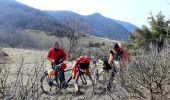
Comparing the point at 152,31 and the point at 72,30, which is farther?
the point at 72,30

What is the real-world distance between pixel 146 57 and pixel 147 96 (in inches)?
36.0

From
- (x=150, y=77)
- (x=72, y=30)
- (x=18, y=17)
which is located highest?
(x=150, y=77)

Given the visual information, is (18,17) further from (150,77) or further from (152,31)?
(150,77)

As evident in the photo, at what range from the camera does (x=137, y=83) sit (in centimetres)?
1057

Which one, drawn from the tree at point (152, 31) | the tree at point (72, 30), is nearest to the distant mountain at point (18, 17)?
the tree at point (72, 30)

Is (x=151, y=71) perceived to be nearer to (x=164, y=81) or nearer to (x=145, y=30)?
(x=164, y=81)

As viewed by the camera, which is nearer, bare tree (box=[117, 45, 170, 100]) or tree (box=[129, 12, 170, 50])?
bare tree (box=[117, 45, 170, 100])

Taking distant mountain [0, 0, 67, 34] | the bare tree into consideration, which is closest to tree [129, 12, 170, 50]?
the bare tree

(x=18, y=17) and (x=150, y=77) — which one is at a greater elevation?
(x=150, y=77)

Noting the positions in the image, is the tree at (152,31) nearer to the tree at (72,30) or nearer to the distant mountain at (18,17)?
the tree at (72,30)

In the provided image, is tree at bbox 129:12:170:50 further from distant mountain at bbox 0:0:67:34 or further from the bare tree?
distant mountain at bbox 0:0:67:34

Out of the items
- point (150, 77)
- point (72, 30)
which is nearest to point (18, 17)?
point (72, 30)

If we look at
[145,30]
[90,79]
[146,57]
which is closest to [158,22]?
[145,30]

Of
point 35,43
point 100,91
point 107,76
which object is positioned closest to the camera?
point 107,76
